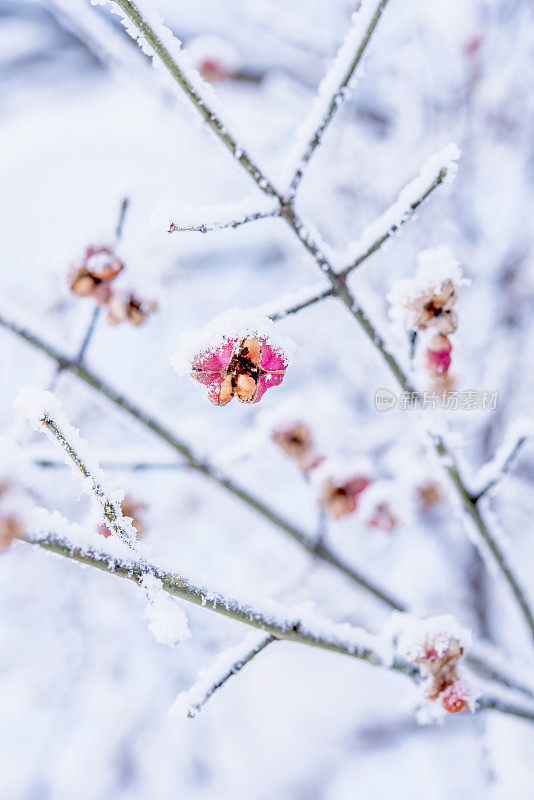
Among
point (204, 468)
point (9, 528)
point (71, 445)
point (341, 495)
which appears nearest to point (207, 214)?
point (71, 445)

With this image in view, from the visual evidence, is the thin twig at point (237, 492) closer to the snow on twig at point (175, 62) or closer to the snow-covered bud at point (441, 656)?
the snow-covered bud at point (441, 656)

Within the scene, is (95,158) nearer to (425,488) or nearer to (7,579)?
(7,579)

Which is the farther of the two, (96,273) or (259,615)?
(96,273)

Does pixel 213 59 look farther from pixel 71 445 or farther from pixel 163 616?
pixel 163 616

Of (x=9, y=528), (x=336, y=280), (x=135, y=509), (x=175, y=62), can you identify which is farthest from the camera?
(x=135, y=509)

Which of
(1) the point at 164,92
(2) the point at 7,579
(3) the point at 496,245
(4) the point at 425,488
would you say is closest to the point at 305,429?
(4) the point at 425,488

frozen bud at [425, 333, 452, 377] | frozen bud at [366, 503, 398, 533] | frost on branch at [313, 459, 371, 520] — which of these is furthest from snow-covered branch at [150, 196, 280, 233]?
frozen bud at [366, 503, 398, 533]

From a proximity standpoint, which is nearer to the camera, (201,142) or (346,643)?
(346,643)
